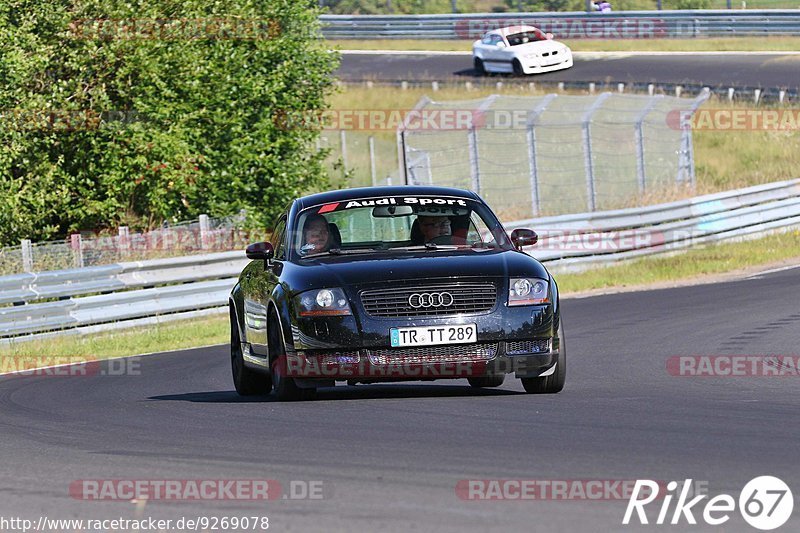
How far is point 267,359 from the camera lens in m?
10.6

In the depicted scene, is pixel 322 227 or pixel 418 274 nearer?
pixel 418 274

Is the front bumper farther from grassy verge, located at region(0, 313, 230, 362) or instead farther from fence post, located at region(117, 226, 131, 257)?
fence post, located at region(117, 226, 131, 257)

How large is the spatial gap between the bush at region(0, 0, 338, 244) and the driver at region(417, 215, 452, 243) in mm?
12956

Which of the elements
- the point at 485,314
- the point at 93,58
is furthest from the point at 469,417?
the point at 93,58

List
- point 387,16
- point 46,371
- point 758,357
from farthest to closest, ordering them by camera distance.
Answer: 1. point 387,16
2. point 46,371
3. point 758,357

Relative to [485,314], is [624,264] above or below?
below

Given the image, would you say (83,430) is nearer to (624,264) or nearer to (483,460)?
(483,460)

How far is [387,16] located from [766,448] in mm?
53927

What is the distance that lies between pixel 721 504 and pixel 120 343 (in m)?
13.4

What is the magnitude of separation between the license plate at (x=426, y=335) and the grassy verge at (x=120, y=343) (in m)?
7.91

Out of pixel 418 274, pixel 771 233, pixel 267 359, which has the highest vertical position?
pixel 418 274
